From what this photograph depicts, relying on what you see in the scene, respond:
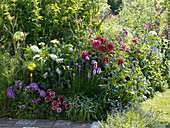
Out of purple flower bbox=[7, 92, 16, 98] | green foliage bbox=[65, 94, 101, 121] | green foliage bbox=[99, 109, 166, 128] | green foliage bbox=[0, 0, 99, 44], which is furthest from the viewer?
green foliage bbox=[0, 0, 99, 44]

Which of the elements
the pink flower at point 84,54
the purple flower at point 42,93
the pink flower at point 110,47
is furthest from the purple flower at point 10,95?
the pink flower at point 110,47

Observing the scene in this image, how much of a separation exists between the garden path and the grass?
117cm

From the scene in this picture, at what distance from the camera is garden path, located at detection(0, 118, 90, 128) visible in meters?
4.25

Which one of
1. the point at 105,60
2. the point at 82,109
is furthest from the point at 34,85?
the point at 105,60

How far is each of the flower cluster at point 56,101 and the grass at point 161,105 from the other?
135cm

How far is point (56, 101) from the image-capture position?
451cm

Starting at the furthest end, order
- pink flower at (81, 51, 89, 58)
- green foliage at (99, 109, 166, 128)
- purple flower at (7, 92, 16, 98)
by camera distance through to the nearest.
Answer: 1. pink flower at (81, 51, 89, 58)
2. purple flower at (7, 92, 16, 98)
3. green foliage at (99, 109, 166, 128)

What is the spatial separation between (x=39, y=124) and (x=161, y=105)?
7.06 ft

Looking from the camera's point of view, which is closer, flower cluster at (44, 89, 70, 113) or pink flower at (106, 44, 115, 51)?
flower cluster at (44, 89, 70, 113)

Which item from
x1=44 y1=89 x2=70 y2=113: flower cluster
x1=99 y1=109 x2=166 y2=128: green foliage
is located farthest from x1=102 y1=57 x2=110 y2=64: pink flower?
x1=99 y1=109 x2=166 y2=128: green foliage

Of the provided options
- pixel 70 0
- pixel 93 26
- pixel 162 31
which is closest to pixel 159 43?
pixel 162 31

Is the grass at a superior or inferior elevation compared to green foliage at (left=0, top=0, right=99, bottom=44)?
inferior

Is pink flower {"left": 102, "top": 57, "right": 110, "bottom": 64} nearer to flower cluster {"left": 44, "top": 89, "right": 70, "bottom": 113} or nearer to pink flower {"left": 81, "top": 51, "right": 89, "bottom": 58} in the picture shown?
pink flower {"left": 81, "top": 51, "right": 89, "bottom": 58}

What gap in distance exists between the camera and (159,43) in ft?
21.2
